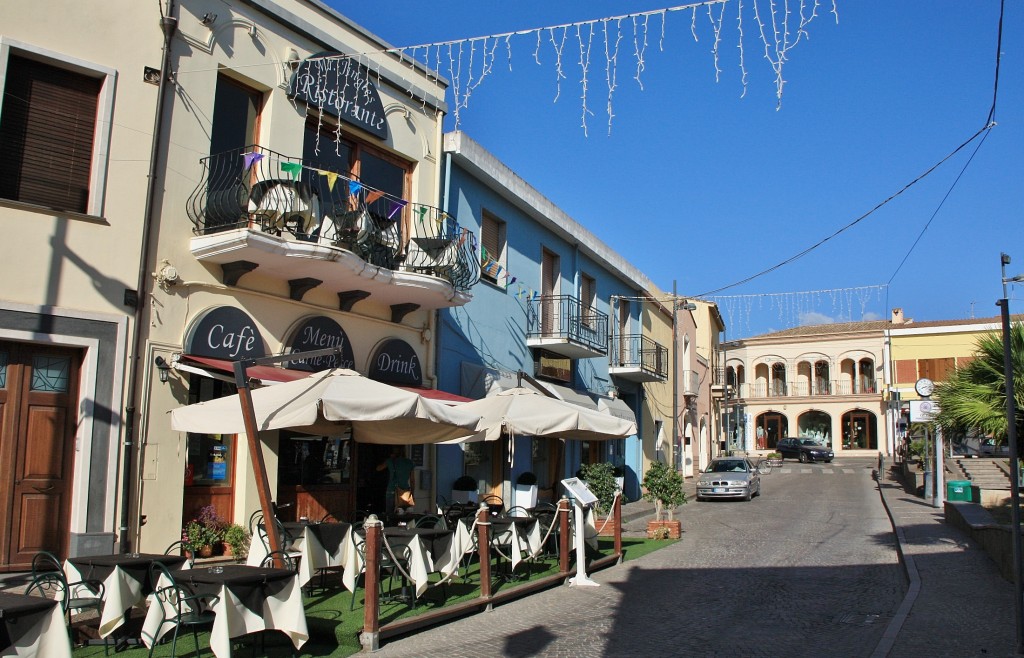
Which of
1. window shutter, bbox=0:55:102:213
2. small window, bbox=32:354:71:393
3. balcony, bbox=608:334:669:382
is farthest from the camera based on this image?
balcony, bbox=608:334:669:382

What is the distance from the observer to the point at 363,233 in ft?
41.4

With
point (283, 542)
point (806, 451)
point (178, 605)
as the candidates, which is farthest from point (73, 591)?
point (806, 451)

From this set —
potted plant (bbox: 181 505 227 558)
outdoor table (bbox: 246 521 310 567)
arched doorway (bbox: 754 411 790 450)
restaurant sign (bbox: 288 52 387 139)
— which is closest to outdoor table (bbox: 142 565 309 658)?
outdoor table (bbox: 246 521 310 567)

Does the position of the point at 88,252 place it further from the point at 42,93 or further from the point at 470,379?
the point at 470,379

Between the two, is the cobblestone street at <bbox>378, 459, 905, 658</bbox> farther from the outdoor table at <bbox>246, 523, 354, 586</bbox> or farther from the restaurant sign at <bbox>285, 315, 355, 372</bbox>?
the restaurant sign at <bbox>285, 315, 355, 372</bbox>

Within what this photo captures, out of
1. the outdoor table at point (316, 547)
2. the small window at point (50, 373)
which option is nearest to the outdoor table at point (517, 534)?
the outdoor table at point (316, 547)

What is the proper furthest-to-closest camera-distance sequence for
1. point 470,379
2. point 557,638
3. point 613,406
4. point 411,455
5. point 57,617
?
1. point 613,406
2. point 470,379
3. point 411,455
4. point 557,638
5. point 57,617

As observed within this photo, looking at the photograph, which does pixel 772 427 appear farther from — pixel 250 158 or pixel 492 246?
pixel 250 158

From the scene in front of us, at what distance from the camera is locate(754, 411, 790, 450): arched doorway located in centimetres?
6100

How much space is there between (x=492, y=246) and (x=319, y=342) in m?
6.57

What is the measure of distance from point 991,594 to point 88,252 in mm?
11398

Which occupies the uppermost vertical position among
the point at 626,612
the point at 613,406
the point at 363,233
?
the point at 363,233

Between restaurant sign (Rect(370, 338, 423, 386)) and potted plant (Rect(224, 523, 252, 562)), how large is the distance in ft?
11.5

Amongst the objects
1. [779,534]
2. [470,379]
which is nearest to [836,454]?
[779,534]
